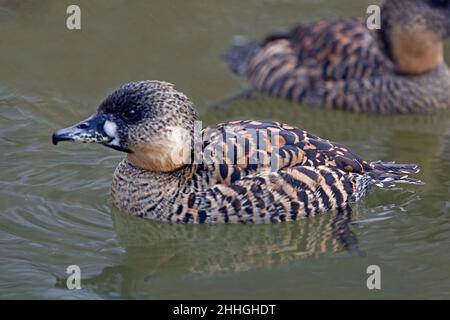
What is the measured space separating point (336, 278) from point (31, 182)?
8.51ft

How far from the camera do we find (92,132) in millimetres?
6922

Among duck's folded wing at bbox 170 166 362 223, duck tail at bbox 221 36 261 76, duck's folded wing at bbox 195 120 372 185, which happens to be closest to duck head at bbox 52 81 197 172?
duck's folded wing at bbox 195 120 372 185

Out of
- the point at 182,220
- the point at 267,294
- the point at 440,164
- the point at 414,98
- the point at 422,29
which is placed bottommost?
the point at 267,294

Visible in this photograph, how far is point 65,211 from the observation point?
24.2 feet

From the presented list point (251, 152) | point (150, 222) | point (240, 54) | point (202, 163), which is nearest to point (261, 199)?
point (251, 152)

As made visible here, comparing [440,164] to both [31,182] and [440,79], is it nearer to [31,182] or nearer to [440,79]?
[440,79]

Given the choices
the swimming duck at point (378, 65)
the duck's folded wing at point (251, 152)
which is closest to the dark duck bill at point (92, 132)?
the duck's folded wing at point (251, 152)

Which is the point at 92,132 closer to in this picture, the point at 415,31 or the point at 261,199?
the point at 261,199

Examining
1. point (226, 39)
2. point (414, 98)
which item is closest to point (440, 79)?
point (414, 98)

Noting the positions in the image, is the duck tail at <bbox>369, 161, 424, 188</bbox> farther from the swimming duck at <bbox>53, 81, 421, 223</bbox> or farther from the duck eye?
the duck eye

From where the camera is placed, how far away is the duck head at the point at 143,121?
698cm

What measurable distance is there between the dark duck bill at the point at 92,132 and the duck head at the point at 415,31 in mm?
3862

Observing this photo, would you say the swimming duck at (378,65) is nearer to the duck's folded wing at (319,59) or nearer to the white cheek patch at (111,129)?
the duck's folded wing at (319,59)

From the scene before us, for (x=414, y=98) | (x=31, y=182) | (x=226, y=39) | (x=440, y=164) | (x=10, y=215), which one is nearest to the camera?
(x=10, y=215)
